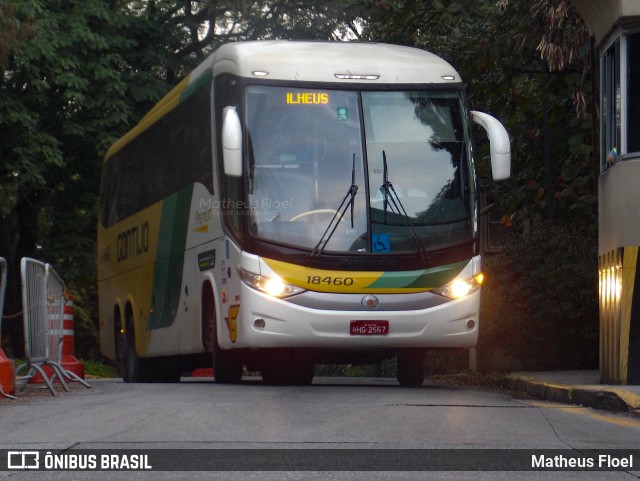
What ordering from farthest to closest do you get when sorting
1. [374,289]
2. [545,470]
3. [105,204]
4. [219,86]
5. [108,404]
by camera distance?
[105,204], [219,86], [374,289], [108,404], [545,470]

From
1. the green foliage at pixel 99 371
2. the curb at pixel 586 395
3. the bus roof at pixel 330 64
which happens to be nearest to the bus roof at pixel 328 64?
the bus roof at pixel 330 64

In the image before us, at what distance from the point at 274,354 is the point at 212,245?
57.6 inches

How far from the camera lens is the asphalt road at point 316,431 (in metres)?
7.69

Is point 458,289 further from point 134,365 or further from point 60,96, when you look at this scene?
point 60,96

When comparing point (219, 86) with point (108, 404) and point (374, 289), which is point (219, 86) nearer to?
point (374, 289)

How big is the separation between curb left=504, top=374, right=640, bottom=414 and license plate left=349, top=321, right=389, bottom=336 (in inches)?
70.9

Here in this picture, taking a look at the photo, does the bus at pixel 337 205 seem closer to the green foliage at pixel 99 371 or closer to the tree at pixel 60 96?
the tree at pixel 60 96

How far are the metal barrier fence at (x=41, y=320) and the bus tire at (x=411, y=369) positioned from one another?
3778mm

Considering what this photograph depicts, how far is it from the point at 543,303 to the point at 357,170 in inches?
185

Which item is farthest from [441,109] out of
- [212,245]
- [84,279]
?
[84,279]

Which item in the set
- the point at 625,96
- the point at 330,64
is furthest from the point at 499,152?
the point at 330,64

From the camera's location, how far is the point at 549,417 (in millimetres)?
11055

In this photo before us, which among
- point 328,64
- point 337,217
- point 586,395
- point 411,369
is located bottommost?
point 411,369

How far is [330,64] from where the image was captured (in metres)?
15.5
